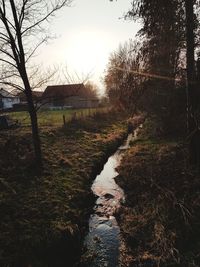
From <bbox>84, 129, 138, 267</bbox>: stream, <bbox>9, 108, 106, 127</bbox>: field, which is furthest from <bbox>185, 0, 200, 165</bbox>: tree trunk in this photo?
<bbox>9, 108, 106, 127</bbox>: field

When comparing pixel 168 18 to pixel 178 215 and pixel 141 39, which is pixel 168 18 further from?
pixel 178 215

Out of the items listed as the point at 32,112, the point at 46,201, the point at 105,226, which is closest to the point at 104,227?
the point at 105,226

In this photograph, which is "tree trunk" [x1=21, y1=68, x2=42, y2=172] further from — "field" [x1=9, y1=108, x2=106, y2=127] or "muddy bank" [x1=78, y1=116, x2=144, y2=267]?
"field" [x1=9, y1=108, x2=106, y2=127]

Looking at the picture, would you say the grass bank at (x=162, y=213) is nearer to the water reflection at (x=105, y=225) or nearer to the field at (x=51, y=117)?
the water reflection at (x=105, y=225)

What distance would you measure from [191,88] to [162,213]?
5183mm

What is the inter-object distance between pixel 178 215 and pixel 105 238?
2658mm

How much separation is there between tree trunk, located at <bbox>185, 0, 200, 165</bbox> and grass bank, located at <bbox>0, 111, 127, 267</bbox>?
510 cm

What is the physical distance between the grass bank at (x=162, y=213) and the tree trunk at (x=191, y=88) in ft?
2.67

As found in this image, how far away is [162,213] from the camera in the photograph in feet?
33.8

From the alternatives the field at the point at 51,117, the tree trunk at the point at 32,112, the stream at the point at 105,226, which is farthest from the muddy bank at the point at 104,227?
the field at the point at 51,117

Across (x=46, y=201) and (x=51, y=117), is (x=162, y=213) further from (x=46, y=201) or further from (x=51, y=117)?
(x=51, y=117)

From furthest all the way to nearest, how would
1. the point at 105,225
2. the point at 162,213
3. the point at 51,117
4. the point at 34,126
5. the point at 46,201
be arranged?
1. the point at 51,117
2. the point at 34,126
3. the point at 46,201
4. the point at 105,225
5. the point at 162,213

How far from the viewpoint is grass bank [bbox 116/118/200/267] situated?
335 inches

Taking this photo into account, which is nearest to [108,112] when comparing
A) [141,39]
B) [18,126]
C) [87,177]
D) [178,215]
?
[18,126]
